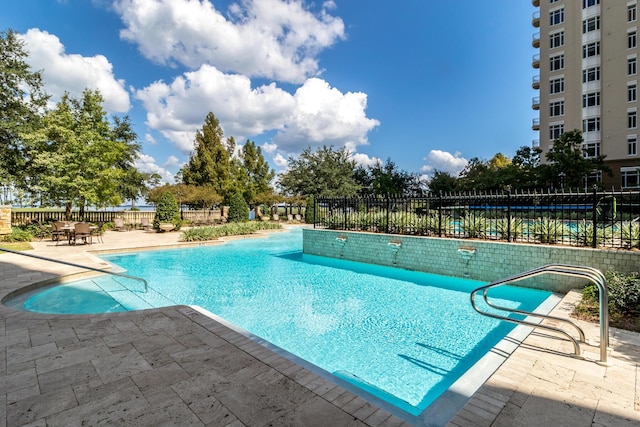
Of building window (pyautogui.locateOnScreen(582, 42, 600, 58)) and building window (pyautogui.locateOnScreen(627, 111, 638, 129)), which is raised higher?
building window (pyautogui.locateOnScreen(582, 42, 600, 58))

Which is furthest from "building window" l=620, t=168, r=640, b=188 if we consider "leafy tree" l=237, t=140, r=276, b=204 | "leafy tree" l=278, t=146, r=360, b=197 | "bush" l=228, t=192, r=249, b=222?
"leafy tree" l=237, t=140, r=276, b=204

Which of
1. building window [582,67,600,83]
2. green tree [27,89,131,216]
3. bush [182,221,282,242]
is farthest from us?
building window [582,67,600,83]

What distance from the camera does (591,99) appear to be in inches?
1014

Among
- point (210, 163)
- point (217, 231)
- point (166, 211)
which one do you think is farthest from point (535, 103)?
point (166, 211)

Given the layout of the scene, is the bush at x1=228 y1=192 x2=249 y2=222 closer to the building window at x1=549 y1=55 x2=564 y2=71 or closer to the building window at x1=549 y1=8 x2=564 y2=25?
the building window at x1=549 y1=55 x2=564 y2=71

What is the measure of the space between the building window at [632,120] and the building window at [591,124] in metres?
1.78

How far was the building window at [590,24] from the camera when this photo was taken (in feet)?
83.1

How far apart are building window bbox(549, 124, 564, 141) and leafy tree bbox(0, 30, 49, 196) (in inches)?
1499

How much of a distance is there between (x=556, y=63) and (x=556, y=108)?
3.99 meters

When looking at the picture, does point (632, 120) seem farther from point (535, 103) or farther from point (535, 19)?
point (535, 19)

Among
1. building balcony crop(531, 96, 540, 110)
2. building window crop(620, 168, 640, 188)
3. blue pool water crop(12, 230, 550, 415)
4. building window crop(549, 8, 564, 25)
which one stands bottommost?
blue pool water crop(12, 230, 550, 415)

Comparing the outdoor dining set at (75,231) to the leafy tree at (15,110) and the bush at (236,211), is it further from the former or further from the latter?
the bush at (236,211)

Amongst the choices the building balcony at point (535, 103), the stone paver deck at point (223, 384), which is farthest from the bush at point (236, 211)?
the building balcony at point (535, 103)

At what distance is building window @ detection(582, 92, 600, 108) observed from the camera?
25500 millimetres
